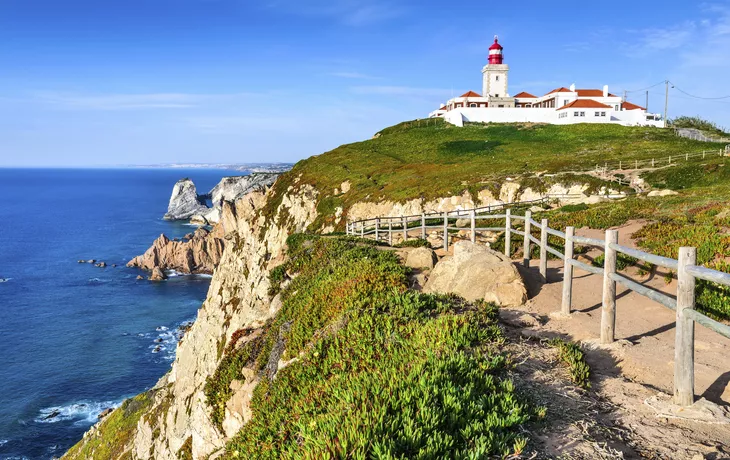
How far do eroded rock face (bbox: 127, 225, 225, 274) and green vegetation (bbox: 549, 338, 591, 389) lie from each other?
82.4 m

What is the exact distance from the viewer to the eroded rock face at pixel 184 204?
154 meters

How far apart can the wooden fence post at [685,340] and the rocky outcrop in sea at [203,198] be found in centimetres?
13240

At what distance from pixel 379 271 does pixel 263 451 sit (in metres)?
6.79

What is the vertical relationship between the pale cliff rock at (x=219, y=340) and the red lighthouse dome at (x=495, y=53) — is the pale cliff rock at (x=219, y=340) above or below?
below

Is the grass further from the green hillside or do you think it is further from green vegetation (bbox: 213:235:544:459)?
green vegetation (bbox: 213:235:544:459)

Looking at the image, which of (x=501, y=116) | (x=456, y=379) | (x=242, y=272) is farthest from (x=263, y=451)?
(x=501, y=116)

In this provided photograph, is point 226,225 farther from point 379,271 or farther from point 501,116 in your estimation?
point 379,271

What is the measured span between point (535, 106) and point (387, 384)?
111 metres

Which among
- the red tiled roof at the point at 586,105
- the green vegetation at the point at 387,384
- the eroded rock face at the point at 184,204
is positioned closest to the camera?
the green vegetation at the point at 387,384

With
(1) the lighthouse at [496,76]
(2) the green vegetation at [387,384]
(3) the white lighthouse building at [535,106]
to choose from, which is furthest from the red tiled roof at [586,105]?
(2) the green vegetation at [387,384]

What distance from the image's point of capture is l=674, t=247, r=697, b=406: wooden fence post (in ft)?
20.3

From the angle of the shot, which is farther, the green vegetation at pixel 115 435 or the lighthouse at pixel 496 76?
the lighthouse at pixel 496 76

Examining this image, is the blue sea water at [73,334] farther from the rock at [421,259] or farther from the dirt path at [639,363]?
the dirt path at [639,363]

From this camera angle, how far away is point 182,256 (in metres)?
84.9
